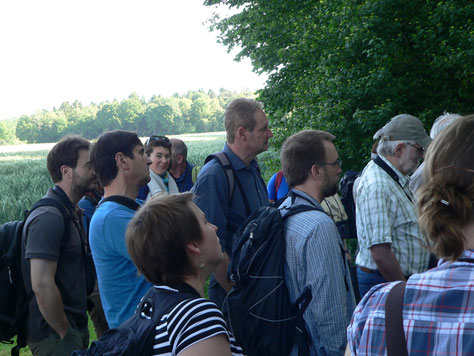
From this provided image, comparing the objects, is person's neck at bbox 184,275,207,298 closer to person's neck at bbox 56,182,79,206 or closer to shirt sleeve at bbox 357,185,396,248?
shirt sleeve at bbox 357,185,396,248

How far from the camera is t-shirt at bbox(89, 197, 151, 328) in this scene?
2.57 m

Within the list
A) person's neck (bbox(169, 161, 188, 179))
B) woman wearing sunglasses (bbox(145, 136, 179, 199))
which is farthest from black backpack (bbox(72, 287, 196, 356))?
person's neck (bbox(169, 161, 188, 179))

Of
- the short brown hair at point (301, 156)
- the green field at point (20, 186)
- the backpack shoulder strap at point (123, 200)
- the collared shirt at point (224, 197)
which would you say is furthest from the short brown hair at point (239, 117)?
the green field at point (20, 186)

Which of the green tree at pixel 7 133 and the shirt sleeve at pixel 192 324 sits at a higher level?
the green tree at pixel 7 133

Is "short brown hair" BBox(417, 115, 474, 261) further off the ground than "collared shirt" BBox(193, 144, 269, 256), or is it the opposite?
"short brown hair" BBox(417, 115, 474, 261)

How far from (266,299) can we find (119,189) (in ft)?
3.83

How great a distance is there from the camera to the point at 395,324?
3.94 ft

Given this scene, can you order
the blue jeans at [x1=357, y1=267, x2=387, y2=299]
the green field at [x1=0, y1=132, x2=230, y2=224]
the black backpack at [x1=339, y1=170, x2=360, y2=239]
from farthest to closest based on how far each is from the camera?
the green field at [x1=0, y1=132, x2=230, y2=224] → the black backpack at [x1=339, y1=170, x2=360, y2=239] → the blue jeans at [x1=357, y1=267, x2=387, y2=299]

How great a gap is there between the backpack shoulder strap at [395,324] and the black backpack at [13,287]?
2465 mm

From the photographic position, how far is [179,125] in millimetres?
46094

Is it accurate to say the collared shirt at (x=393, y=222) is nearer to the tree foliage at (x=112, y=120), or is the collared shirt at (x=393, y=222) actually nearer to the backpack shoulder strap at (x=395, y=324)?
the backpack shoulder strap at (x=395, y=324)

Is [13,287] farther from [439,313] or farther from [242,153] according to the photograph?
[439,313]

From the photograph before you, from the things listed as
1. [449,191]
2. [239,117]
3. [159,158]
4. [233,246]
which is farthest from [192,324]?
[159,158]

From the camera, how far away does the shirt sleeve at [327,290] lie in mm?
2340
